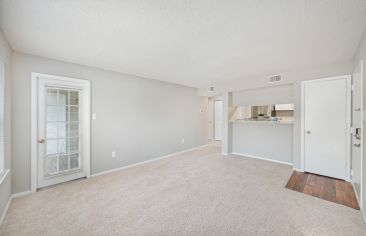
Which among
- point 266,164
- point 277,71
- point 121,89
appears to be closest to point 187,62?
point 121,89

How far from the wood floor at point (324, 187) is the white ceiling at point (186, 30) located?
2.32 meters

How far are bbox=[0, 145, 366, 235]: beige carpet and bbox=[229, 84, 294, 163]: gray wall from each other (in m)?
1.12

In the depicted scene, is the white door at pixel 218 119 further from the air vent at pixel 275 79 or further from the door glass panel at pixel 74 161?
the door glass panel at pixel 74 161

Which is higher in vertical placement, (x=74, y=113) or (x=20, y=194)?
(x=74, y=113)

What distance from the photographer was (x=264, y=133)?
448 cm

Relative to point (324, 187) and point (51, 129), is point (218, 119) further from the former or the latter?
point (51, 129)

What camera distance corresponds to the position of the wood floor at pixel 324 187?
2.35m

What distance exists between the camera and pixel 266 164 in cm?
402

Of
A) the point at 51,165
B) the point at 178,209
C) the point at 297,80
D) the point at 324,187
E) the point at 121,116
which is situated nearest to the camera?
the point at 178,209

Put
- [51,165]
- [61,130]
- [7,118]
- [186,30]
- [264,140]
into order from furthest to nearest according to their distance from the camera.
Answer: [264,140] → [61,130] → [51,165] → [7,118] → [186,30]

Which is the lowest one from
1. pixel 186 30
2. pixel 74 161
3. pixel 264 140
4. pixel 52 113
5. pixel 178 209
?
pixel 178 209

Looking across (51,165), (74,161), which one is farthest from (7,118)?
(74,161)

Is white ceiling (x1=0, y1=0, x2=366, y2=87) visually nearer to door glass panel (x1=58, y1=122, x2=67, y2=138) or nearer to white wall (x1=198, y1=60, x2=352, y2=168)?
white wall (x1=198, y1=60, x2=352, y2=168)

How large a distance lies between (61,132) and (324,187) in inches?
196
